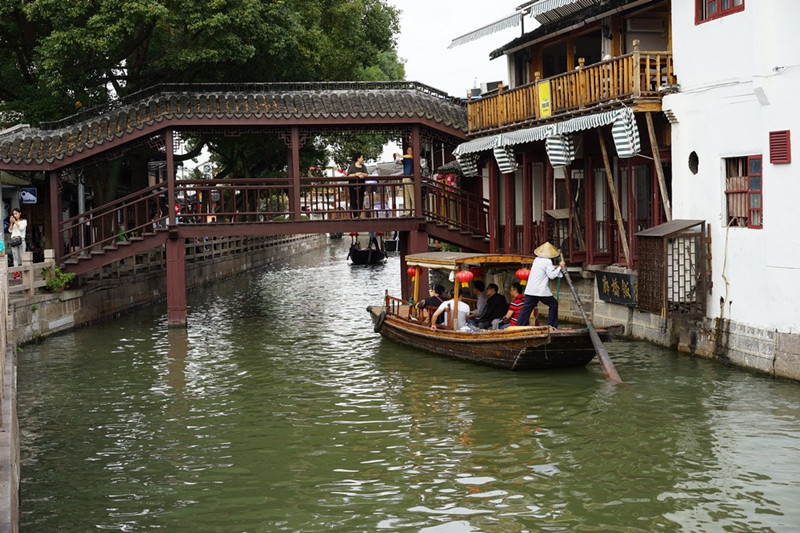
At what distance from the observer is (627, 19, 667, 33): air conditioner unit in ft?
71.1

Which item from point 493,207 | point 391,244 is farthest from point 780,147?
point 391,244

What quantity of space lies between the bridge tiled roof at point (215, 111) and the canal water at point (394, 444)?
6.22 m

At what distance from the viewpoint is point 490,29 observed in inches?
960

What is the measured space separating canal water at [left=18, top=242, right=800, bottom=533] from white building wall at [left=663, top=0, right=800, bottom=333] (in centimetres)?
137

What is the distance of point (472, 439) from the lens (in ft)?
42.1

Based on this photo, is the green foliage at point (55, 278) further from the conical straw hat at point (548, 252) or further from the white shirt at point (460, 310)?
the conical straw hat at point (548, 252)

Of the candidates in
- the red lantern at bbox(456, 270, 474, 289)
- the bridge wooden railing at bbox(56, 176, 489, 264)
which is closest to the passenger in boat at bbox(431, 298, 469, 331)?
the red lantern at bbox(456, 270, 474, 289)

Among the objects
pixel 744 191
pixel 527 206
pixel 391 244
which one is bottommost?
pixel 391 244

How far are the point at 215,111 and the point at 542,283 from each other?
423 inches

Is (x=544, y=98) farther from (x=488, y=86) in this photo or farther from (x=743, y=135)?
(x=488, y=86)

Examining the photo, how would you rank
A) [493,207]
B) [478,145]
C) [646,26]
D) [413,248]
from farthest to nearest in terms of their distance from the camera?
[493,207] → [413,248] → [478,145] → [646,26]

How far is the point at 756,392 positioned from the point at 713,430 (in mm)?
2091

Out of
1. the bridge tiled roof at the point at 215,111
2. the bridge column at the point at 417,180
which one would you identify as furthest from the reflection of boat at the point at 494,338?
the bridge tiled roof at the point at 215,111

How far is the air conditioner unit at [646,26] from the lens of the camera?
2167 cm
